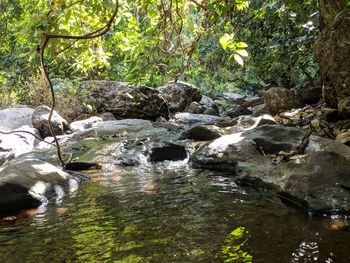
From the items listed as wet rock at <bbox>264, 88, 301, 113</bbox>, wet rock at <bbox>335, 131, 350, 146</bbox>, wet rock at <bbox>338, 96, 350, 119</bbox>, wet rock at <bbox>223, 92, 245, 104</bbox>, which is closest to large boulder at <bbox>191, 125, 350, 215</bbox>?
wet rock at <bbox>335, 131, 350, 146</bbox>

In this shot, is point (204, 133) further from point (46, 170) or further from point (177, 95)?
point (177, 95)

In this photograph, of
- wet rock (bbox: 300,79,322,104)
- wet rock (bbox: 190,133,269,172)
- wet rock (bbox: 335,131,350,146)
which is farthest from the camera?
wet rock (bbox: 300,79,322,104)

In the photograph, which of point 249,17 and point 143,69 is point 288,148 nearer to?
point 143,69

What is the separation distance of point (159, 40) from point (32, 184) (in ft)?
7.12

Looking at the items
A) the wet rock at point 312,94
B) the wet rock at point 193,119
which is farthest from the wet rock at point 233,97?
the wet rock at point 312,94

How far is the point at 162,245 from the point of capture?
95.7 inches

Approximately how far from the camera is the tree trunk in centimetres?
553

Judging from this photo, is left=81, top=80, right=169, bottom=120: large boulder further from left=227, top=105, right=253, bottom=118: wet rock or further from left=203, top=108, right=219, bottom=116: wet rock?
left=227, top=105, right=253, bottom=118: wet rock

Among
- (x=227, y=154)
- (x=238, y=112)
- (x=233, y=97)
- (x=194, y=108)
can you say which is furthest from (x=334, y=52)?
(x=233, y=97)

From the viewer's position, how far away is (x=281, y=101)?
9.92 meters

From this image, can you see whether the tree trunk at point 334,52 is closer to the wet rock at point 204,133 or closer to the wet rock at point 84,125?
the wet rock at point 204,133

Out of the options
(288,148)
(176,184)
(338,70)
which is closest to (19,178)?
(176,184)

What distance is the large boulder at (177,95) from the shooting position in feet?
45.4

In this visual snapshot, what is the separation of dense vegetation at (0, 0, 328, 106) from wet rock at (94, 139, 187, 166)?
4.51 feet
